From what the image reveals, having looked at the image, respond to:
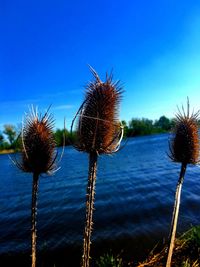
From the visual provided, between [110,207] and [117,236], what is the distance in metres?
5.82

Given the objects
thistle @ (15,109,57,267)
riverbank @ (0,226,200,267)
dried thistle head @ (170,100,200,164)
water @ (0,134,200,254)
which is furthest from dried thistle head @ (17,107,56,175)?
water @ (0,134,200,254)

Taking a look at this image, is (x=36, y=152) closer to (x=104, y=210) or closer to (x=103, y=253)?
(x=103, y=253)

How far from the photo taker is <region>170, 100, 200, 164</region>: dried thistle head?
810cm

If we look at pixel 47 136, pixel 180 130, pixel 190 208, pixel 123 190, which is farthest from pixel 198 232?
pixel 123 190

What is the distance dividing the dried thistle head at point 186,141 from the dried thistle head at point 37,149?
11.1 ft

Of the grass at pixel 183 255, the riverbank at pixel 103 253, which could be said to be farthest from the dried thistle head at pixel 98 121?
the riverbank at pixel 103 253

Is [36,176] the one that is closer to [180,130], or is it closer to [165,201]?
[180,130]

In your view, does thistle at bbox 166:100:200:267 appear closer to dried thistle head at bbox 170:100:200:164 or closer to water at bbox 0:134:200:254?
dried thistle head at bbox 170:100:200:164

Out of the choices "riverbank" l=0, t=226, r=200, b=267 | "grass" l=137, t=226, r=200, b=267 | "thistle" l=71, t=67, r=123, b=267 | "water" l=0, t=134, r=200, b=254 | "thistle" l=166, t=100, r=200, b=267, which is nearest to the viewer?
"thistle" l=71, t=67, r=123, b=267

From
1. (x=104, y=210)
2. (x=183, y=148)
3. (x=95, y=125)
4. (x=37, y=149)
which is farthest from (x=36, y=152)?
(x=104, y=210)

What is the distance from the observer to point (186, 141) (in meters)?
8.13

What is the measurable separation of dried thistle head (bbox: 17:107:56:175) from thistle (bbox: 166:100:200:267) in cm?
339

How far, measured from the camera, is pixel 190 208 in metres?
20.2

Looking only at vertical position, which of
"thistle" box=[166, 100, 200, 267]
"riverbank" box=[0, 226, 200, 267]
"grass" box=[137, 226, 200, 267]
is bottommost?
"riverbank" box=[0, 226, 200, 267]
